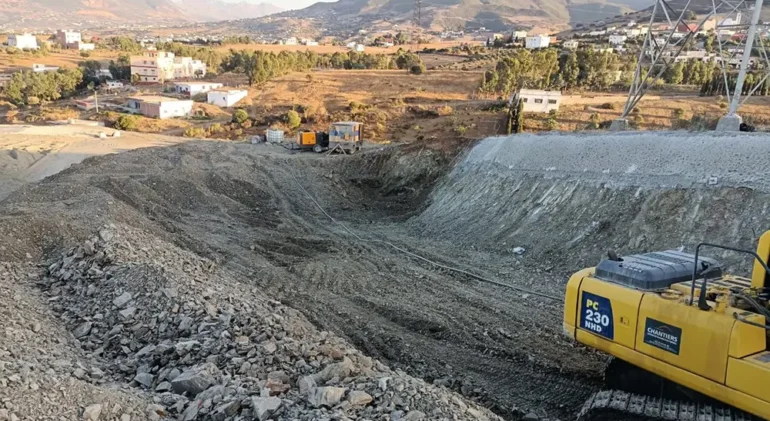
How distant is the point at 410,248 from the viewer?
15.8 metres

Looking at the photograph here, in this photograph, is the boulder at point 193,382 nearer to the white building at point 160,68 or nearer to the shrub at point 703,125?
the shrub at point 703,125

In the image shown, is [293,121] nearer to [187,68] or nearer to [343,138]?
[343,138]

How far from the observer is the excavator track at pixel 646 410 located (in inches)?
218

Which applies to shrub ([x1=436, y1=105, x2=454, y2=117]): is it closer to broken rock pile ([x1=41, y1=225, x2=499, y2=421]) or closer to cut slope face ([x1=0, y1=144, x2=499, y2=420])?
cut slope face ([x1=0, y1=144, x2=499, y2=420])

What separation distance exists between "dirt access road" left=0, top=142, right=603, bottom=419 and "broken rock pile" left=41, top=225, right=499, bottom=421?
144cm

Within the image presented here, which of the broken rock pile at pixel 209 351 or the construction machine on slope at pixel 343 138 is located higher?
the construction machine on slope at pixel 343 138

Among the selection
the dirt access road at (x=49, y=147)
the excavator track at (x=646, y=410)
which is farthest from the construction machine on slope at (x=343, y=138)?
the excavator track at (x=646, y=410)

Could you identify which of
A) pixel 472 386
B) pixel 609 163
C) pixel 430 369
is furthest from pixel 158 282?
pixel 609 163

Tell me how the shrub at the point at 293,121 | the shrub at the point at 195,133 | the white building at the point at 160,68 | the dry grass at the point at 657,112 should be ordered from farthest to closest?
the white building at the point at 160,68 → the shrub at the point at 293,121 → the shrub at the point at 195,133 → the dry grass at the point at 657,112

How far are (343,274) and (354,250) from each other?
7.10 feet

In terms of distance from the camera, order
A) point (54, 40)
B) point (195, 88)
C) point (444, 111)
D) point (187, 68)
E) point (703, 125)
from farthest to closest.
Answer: point (54, 40), point (187, 68), point (195, 88), point (444, 111), point (703, 125)

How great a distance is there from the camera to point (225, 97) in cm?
5541

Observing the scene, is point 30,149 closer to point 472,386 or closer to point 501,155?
point 501,155

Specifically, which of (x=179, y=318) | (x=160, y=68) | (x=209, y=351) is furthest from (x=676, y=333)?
(x=160, y=68)
